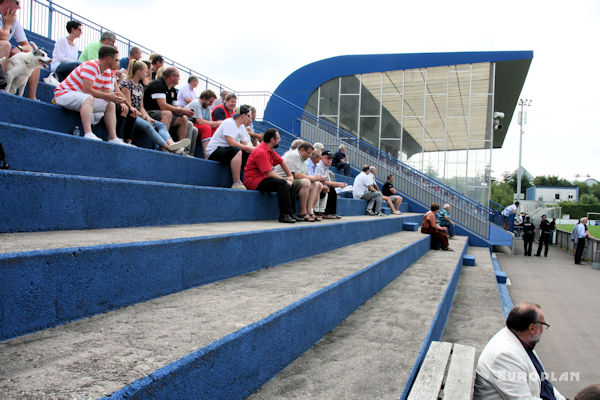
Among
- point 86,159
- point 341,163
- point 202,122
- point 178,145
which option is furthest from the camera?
point 341,163

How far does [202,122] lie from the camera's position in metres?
6.90

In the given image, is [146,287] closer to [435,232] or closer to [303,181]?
[303,181]

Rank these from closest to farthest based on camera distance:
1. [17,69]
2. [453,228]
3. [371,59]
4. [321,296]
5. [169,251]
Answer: [169,251] → [321,296] → [17,69] → [453,228] → [371,59]

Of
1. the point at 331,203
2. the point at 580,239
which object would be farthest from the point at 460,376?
the point at 580,239

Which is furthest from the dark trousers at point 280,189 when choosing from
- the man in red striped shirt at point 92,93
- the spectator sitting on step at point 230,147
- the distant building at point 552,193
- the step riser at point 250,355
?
the distant building at point 552,193

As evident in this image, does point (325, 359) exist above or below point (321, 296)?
below

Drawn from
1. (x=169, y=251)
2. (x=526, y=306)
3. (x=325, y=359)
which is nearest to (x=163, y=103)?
(x=169, y=251)

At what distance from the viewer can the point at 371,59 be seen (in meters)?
19.2

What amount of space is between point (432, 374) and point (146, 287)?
5.93 ft

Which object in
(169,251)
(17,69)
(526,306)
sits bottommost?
(526,306)

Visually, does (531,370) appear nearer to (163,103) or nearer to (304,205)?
(304,205)

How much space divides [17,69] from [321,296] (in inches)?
149

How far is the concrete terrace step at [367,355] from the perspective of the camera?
2096 millimetres

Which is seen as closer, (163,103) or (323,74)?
(163,103)
